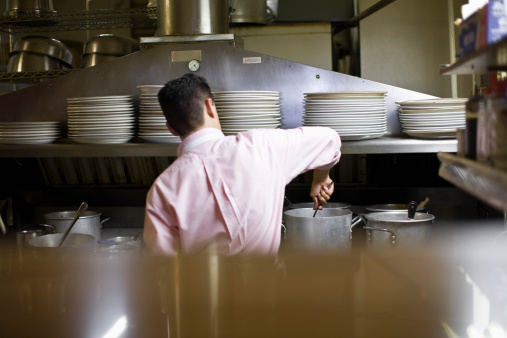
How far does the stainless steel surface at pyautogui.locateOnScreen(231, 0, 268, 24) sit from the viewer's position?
4.64 meters

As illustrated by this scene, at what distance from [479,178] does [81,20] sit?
3.90 meters

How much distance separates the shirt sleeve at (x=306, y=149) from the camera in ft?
7.27

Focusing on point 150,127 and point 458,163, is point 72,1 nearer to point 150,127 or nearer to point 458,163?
point 150,127

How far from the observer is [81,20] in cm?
444

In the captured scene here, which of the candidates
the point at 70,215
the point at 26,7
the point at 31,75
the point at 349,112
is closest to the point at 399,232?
the point at 349,112

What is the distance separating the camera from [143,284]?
1.31m

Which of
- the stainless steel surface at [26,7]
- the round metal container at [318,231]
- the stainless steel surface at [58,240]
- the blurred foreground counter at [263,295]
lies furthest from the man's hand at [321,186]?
the stainless steel surface at [26,7]

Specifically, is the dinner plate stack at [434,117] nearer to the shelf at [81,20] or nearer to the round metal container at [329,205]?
the round metal container at [329,205]

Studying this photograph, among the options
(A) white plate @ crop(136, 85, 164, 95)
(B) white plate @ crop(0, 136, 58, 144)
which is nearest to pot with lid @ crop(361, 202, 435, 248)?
(A) white plate @ crop(136, 85, 164, 95)

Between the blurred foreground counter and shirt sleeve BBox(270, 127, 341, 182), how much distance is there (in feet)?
3.10

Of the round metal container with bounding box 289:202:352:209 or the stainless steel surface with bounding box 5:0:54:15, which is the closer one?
the round metal container with bounding box 289:202:352:209

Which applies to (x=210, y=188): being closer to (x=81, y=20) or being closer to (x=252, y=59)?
(x=252, y=59)

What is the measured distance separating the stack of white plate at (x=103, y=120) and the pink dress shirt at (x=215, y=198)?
0.84m

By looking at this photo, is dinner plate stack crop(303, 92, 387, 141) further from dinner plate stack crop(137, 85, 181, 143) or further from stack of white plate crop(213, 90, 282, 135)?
dinner plate stack crop(137, 85, 181, 143)
